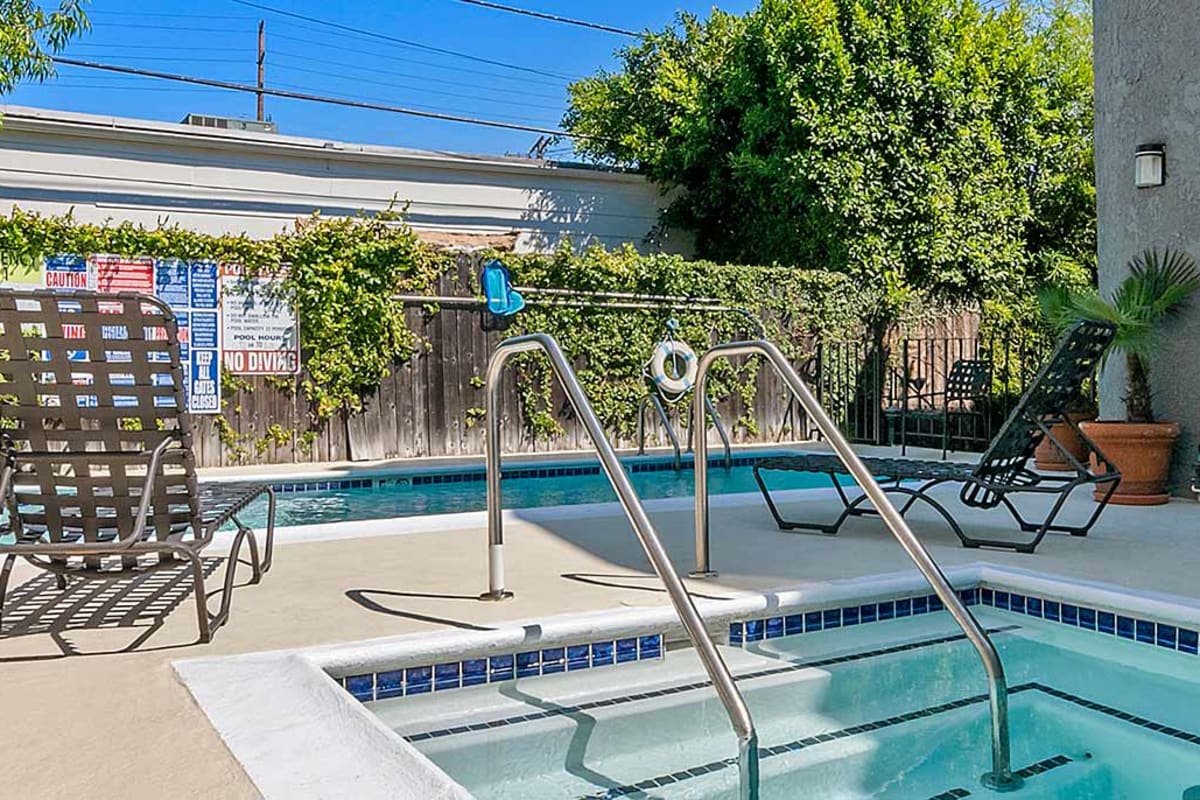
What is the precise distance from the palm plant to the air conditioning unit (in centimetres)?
1047

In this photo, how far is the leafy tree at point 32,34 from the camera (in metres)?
7.25

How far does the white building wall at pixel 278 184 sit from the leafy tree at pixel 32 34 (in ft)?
8.85

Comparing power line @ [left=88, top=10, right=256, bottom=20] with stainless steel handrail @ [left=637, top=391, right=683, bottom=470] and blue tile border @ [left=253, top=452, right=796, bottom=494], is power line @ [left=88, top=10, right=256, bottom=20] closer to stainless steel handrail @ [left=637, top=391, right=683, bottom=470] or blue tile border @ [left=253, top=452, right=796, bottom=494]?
blue tile border @ [left=253, top=452, right=796, bottom=494]

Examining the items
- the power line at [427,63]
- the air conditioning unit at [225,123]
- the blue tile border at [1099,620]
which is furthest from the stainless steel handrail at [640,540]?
the power line at [427,63]

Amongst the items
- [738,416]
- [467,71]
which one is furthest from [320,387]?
[467,71]

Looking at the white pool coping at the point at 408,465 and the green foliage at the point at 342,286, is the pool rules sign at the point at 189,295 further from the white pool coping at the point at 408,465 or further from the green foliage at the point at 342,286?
the white pool coping at the point at 408,465

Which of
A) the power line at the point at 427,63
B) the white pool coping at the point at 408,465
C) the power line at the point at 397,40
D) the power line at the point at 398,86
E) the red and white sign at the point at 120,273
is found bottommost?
the white pool coping at the point at 408,465

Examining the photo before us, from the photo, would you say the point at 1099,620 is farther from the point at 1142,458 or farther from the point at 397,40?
the point at 397,40

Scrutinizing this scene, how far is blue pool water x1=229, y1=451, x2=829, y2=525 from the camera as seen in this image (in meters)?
7.01

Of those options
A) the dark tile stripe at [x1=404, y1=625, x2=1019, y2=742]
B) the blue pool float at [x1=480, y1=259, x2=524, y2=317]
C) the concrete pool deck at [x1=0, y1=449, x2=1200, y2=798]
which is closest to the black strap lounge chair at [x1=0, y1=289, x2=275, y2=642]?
the concrete pool deck at [x1=0, y1=449, x2=1200, y2=798]

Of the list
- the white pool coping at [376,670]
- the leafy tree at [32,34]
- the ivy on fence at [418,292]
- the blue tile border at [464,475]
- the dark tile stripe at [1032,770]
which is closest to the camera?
the white pool coping at [376,670]

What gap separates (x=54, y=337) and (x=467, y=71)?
18396mm

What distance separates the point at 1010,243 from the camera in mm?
13336

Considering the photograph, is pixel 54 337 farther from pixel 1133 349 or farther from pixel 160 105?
pixel 160 105
